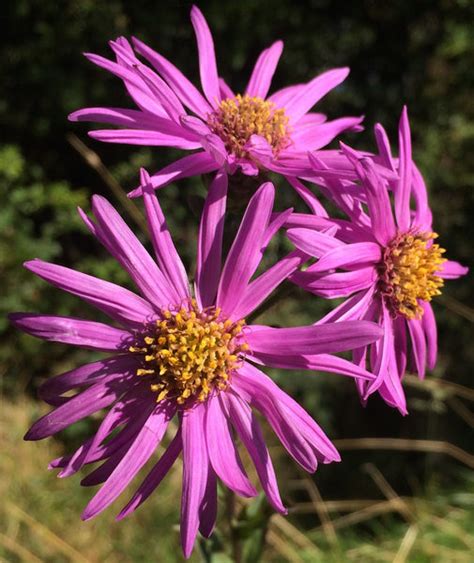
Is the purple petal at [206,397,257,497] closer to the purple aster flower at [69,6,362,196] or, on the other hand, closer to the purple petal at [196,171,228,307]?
the purple petal at [196,171,228,307]

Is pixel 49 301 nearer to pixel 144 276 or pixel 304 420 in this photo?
pixel 144 276

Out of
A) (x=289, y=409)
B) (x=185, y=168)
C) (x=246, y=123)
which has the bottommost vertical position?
(x=289, y=409)

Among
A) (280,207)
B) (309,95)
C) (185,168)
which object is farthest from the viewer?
(280,207)

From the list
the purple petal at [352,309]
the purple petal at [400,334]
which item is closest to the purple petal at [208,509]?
the purple petal at [352,309]

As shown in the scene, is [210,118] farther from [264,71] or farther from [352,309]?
[352,309]

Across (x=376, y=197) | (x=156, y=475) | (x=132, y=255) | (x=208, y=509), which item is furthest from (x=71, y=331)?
(x=376, y=197)

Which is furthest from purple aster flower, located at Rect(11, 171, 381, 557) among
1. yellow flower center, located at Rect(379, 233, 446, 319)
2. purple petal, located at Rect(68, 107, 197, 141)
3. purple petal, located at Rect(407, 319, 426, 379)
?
purple petal, located at Rect(407, 319, 426, 379)

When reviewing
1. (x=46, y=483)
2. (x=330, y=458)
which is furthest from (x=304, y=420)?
(x=46, y=483)
